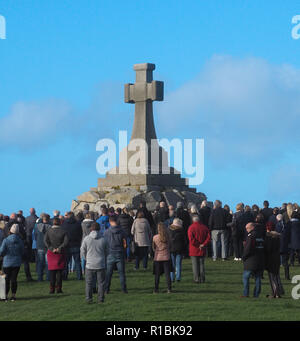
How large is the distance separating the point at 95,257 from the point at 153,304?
5.49 feet

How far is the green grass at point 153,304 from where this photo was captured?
61.6 ft

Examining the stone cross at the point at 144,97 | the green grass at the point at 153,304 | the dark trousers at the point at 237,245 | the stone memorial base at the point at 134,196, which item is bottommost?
the green grass at the point at 153,304

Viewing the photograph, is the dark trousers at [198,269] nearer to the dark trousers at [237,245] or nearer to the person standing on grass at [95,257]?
the person standing on grass at [95,257]

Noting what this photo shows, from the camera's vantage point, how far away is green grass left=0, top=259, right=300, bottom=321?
18.8 meters

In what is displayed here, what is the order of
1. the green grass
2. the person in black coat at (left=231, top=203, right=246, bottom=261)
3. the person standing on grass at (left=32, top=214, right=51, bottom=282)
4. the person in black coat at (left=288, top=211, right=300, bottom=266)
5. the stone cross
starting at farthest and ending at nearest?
1. the stone cross
2. the person in black coat at (left=231, top=203, right=246, bottom=261)
3. the person in black coat at (left=288, top=211, right=300, bottom=266)
4. the person standing on grass at (left=32, top=214, right=51, bottom=282)
5. the green grass

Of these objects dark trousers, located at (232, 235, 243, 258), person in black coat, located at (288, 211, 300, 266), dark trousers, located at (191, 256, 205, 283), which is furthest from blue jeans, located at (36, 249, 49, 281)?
dark trousers, located at (232, 235, 243, 258)

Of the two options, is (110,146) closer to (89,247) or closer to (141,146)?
(141,146)

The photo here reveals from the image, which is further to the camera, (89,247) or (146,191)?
(146,191)

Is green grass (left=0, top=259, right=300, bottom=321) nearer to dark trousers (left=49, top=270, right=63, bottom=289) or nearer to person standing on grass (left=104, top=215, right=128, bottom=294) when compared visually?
dark trousers (left=49, top=270, right=63, bottom=289)

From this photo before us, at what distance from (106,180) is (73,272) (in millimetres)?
12774

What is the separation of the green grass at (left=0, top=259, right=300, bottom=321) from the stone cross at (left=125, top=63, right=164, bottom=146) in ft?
53.1

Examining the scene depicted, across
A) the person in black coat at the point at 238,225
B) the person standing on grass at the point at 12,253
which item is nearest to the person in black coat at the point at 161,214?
the person in black coat at the point at 238,225
